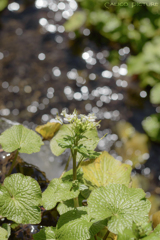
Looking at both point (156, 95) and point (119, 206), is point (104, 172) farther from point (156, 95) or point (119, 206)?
point (156, 95)

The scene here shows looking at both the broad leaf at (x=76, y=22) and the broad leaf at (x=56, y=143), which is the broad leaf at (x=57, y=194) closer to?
the broad leaf at (x=56, y=143)

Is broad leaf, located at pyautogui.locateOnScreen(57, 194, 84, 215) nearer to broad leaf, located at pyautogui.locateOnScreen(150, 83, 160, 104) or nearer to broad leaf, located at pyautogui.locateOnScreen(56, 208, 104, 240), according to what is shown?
broad leaf, located at pyautogui.locateOnScreen(56, 208, 104, 240)

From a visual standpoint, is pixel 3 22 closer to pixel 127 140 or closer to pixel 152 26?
pixel 152 26

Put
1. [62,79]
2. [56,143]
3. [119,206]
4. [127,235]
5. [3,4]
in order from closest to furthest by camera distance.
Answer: [127,235] → [119,206] → [56,143] → [62,79] → [3,4]

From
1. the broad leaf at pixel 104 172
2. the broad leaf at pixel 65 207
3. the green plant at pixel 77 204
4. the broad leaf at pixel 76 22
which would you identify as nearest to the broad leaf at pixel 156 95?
the broad leaf at pixel 76 22

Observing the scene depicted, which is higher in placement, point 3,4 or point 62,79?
point 3,4

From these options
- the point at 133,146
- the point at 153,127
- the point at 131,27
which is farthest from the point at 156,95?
the point at 131,27

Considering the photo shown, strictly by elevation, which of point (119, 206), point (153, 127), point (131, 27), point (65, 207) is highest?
point (131, 27)

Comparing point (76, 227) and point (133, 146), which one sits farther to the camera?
point (133, 146)

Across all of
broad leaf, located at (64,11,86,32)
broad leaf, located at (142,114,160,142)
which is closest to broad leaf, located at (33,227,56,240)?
broad leaf, located at (142,114,160,142)
